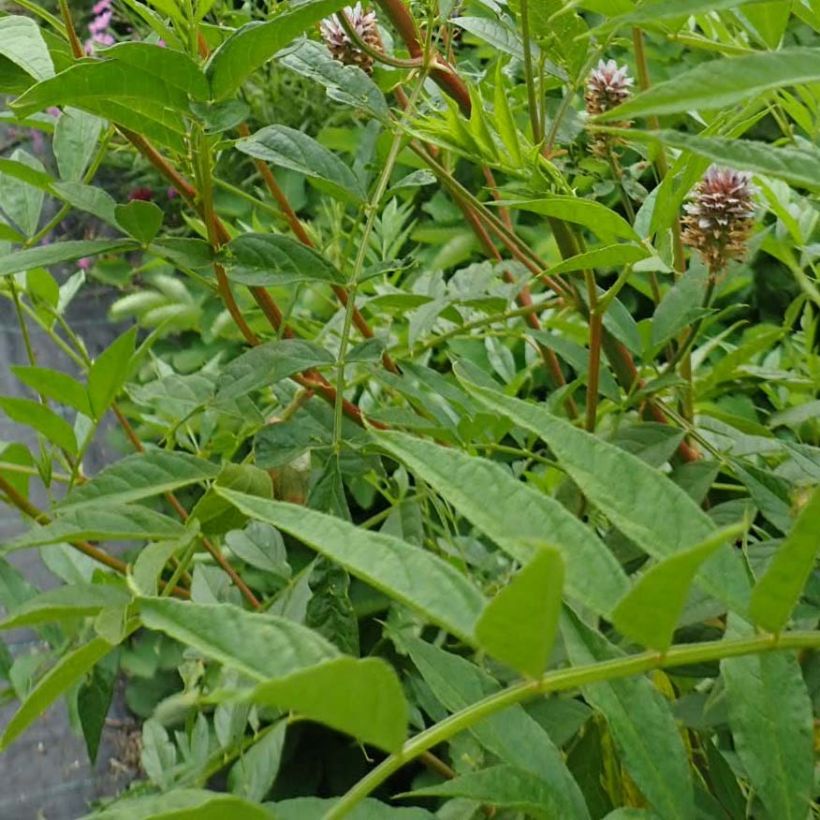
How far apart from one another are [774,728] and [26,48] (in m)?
0.27

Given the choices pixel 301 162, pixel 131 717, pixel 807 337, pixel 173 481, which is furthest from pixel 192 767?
pixel 131 717

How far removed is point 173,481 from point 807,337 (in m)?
0.38

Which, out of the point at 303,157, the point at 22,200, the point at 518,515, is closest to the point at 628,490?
the point at 518,515

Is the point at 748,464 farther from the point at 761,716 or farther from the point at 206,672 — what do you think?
the point at 206,672

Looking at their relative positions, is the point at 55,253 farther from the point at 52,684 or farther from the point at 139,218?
the point at 52,684

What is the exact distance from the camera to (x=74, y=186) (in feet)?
1.37

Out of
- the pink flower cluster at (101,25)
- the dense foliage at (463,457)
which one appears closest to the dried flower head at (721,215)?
the dense foliage at (463,457)

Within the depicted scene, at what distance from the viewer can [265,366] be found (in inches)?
16.2

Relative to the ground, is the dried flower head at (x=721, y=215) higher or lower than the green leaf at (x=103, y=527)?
higher

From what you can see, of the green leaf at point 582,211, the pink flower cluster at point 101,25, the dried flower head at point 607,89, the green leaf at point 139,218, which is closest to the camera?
the green leaf at point 582,211

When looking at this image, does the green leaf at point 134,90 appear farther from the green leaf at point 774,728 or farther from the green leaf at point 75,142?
the green leaf at point 774,728

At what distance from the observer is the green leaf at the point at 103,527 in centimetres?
36

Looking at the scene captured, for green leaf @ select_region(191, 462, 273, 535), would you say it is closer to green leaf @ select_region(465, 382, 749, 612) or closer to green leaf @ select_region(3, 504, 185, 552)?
green leaf @ select_region(3, 504, 185, 552)

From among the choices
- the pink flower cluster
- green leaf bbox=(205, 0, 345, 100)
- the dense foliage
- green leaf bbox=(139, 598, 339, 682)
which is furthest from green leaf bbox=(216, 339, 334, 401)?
the pink flower cluster
